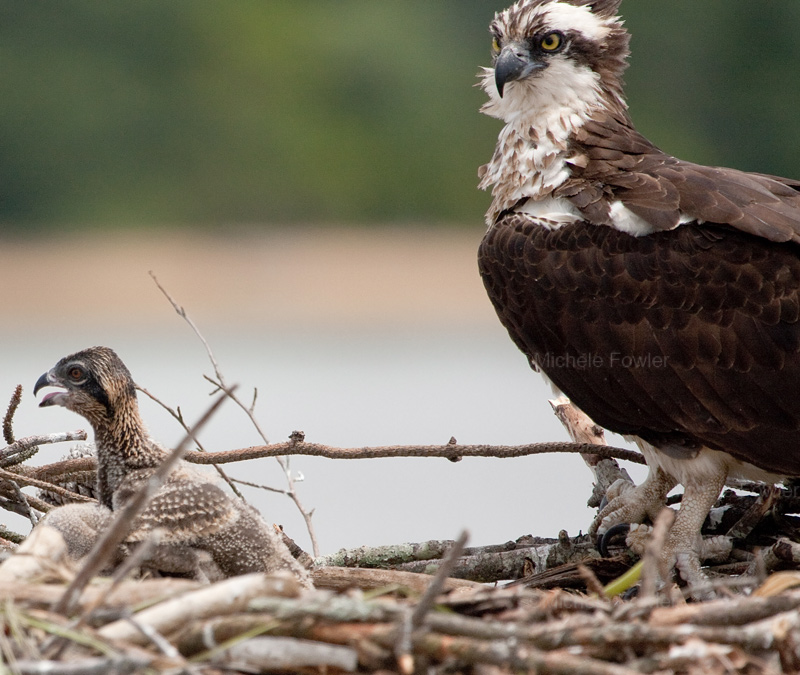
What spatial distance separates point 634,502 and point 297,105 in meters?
28.6

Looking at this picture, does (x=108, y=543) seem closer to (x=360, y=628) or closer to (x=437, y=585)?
(x=360, y=628)

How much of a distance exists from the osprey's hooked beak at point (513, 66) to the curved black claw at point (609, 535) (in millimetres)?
2068

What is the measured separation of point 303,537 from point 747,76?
24287mm

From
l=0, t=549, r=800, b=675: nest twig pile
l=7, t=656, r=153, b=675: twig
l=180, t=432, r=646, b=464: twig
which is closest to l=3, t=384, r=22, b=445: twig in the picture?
l=180, t=432, r=646, b=464: twig

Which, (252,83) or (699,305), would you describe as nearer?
(699,305)

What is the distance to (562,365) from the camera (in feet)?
18.4

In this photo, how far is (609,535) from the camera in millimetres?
5410

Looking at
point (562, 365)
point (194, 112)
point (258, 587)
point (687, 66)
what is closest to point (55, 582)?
point (258, 587)

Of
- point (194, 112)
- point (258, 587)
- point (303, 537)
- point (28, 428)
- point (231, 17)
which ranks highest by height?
point (231, 17)

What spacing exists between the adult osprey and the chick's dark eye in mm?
546

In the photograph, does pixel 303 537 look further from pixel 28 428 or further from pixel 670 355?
pixel 670 355

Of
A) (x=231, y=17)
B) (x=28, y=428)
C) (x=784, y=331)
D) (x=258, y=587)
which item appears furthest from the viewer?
(x=231, y=17)

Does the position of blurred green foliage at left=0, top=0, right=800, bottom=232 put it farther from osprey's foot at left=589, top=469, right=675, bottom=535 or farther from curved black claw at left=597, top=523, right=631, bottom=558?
curved black claw at left=597, top=523, right=631, bottom=558

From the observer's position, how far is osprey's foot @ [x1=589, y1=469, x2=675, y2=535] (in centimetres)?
569
